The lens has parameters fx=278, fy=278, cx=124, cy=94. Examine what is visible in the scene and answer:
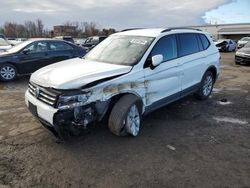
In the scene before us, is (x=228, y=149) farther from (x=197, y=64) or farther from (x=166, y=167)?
(x=197, y=64)

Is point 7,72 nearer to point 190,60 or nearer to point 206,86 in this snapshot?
point 190,60

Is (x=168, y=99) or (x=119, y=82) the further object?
(x=168, y=99)

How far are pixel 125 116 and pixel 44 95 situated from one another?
1.27 metres

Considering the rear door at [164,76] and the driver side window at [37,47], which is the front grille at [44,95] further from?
the driver side window at [37,47]

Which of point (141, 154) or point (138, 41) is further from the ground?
point (138, 41)

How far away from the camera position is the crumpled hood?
3992 millimetres

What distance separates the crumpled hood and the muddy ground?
0.83 metres

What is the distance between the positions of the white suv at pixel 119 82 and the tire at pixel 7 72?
5.02 metres

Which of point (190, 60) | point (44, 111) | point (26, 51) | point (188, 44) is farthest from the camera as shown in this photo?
point (26, 51)

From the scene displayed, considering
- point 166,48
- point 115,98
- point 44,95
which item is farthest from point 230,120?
point 44,95

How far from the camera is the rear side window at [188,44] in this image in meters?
5.90

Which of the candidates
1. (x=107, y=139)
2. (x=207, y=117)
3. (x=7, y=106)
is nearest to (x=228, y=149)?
(x=207, y=117)

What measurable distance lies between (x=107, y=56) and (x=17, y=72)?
18.6 ft

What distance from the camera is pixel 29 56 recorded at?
9906mm
